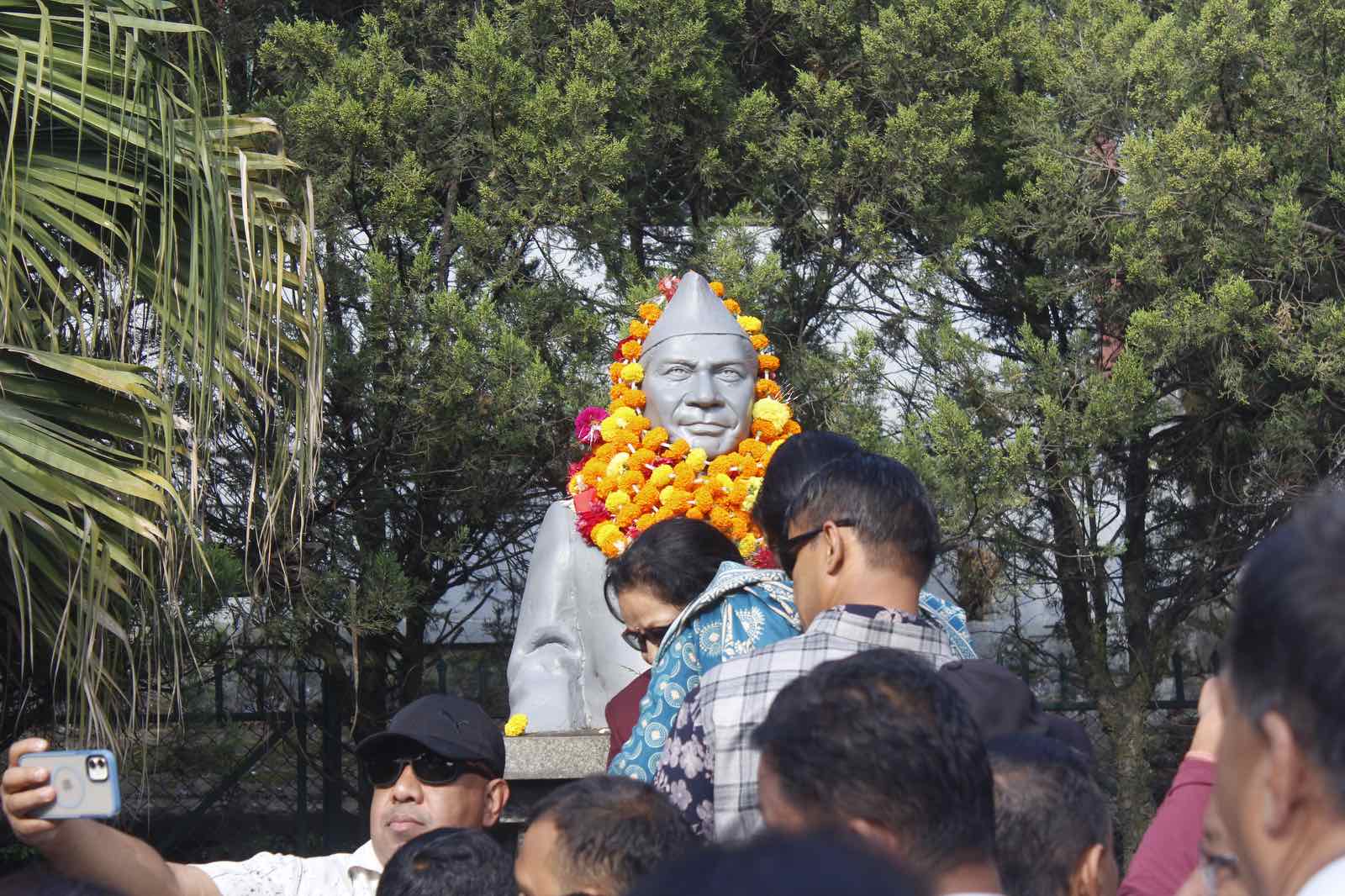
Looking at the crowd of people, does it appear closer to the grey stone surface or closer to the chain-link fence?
the grey stone surface

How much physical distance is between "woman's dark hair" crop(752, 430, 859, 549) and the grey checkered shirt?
0.26 metres

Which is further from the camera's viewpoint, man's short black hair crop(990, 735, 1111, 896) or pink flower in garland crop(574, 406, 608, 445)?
pink flower in garland crop(574, 406, 608, 445)

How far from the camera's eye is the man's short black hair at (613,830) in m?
1.87

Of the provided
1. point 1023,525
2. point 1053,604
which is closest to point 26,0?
point 1023,525

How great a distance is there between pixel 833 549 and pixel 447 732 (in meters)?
1.11

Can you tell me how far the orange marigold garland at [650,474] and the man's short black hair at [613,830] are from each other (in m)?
3.46

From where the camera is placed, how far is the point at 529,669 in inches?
221

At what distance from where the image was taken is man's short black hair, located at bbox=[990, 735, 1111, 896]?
1.86 meters

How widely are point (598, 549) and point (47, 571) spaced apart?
2186 millimetres

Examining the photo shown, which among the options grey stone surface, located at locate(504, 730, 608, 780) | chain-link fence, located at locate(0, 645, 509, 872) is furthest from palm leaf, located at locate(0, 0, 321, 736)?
chain-link fence, located at locate(0, 645, 509, 872)

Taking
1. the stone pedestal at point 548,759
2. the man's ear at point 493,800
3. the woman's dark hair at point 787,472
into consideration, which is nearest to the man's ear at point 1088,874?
the woman's dark hair at point 787,472

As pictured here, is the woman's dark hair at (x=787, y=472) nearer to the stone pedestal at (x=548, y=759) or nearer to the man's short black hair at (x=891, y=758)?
the man's short black hair at (x=891, y=758)

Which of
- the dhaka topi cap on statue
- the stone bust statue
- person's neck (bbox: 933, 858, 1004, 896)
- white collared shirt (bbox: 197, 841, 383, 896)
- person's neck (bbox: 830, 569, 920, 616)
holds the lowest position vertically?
white collared shirt (bbox: 197, 841, 383, 896)

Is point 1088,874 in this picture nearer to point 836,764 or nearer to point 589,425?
point 836,764
